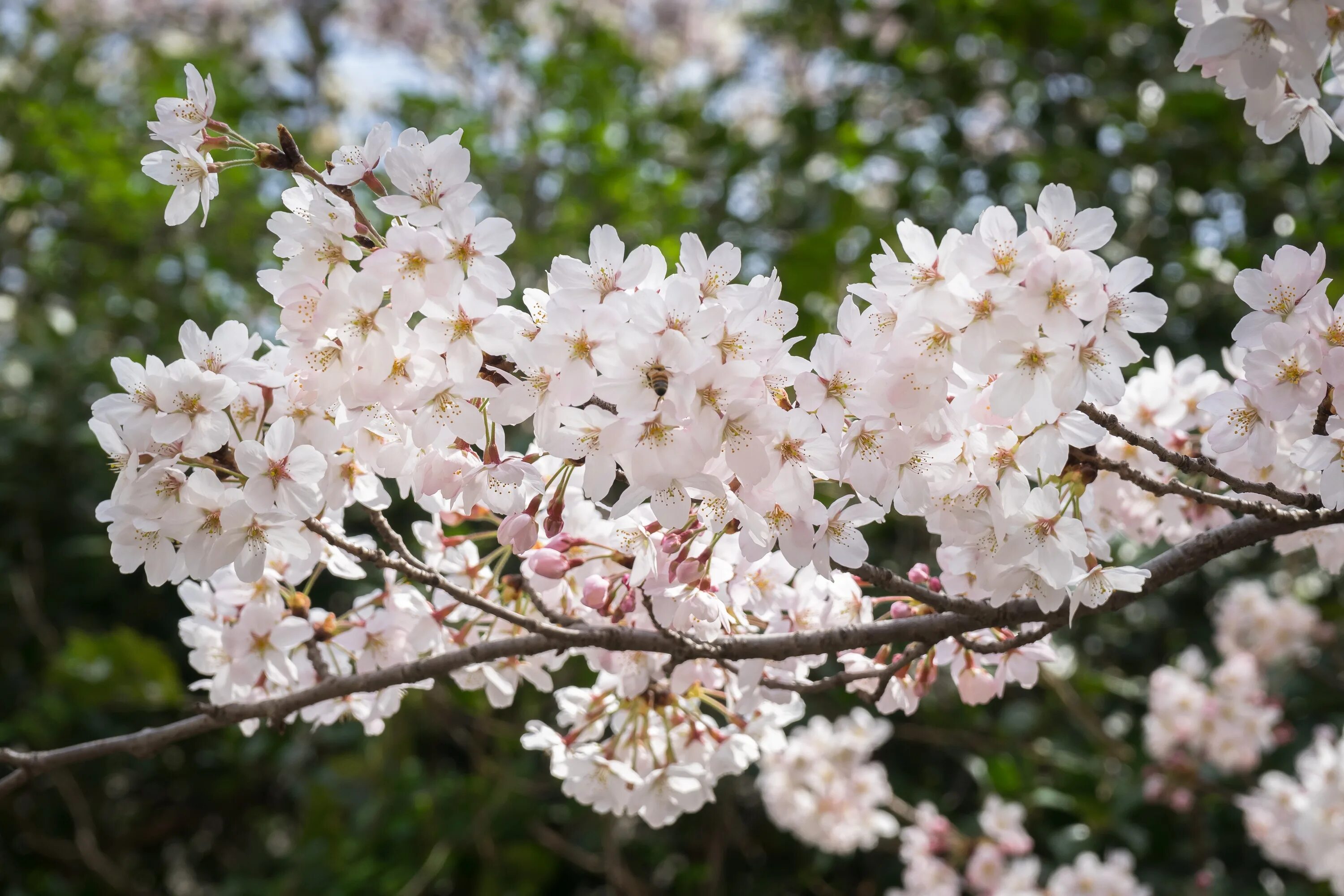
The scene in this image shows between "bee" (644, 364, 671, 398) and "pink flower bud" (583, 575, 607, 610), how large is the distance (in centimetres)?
27

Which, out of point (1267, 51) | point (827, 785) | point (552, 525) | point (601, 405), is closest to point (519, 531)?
point (552, 525)

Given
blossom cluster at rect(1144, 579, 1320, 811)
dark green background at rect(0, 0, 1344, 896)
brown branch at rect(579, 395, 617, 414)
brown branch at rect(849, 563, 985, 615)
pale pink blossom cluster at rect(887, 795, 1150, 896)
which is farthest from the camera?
dark green background at rect(0, 0, 1344, 896)

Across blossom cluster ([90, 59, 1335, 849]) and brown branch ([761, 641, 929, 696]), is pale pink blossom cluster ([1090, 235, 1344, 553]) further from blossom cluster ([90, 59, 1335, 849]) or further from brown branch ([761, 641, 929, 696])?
brown branch ([761, 641, 929, 696])

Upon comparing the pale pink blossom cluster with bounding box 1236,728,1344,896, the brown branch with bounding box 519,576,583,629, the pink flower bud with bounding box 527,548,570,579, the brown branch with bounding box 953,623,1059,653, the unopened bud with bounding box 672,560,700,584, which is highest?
the pale pink blossom cluster with bounding box 1236,728,1344,896

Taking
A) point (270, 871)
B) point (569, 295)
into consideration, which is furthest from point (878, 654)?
point (270, 871)

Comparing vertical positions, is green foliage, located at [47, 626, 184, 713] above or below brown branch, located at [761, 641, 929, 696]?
below

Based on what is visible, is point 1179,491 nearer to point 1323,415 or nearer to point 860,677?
point 1323,415

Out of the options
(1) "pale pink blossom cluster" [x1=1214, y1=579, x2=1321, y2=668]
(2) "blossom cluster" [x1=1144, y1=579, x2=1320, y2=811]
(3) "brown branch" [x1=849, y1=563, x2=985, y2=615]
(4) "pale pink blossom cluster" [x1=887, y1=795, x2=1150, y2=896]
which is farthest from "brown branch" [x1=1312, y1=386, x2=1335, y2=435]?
(1) "pale pink blossom cluster" [x1=1214, y1=579, x2=1321, y2=668]

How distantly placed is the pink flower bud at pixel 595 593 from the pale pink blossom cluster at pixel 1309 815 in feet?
6.29

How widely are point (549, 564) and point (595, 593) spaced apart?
0.05 meters

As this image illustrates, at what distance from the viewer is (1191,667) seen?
9.28 feet

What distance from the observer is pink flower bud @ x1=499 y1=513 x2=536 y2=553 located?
0.96m

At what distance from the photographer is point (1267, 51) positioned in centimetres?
77

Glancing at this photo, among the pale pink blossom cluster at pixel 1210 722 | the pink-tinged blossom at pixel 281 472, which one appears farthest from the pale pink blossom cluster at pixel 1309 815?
the pink-tinged blossom at pixel 281 472
